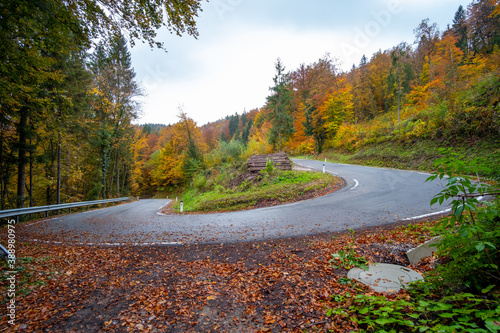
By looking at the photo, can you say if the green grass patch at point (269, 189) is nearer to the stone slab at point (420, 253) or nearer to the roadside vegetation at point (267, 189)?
the roadside vegetation at point (267, 189)

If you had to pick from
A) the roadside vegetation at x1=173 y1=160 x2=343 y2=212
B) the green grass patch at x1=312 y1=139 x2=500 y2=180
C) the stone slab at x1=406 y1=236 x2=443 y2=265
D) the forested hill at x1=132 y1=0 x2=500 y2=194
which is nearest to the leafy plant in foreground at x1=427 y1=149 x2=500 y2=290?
the stone slab at x1=406 y1=236 x2=443 y2=265

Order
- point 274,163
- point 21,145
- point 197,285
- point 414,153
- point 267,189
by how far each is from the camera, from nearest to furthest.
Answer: point 197,285 < point 21,145 < point 267,189 < point 274,163 < point 414,153

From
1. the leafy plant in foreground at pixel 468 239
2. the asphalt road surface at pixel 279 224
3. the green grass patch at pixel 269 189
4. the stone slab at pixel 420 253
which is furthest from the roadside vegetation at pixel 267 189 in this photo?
the leafy plant in foreground at pixel 468 239

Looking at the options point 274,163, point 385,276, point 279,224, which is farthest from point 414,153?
point 385,276

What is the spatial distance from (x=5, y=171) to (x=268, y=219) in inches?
630

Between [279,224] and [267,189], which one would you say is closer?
[279,224]

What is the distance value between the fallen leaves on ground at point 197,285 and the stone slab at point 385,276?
219 millimetres

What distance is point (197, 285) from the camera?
11.8 feet

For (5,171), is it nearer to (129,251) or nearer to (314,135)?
(129,251)

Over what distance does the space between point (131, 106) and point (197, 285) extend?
21.7 m

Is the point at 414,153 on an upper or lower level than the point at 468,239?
upper

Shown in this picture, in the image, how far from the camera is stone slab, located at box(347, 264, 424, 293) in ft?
9.93

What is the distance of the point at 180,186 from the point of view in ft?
127

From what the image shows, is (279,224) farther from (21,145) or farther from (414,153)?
(414,153)
